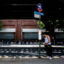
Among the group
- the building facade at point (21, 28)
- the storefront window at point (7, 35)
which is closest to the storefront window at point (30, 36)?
the building facade at point (21, 28)

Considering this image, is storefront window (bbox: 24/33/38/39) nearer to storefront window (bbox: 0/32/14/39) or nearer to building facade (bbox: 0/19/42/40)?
building facade (bbox: 0/19/42/40)

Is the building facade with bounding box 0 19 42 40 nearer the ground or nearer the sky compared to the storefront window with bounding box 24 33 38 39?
nearer the sky

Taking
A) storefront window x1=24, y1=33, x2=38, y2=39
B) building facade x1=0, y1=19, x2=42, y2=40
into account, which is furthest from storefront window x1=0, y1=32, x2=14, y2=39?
storefront window x1=24, y1=33, x2=38, y2=39

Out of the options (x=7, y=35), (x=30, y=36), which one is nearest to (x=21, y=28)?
(x=30, y=36)

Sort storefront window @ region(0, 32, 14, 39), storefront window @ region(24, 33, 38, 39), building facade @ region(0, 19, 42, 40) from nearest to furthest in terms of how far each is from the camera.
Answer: building facade @ region(0, 19, 42, 40)
storefront window @ region(24, 33, 38, 39)
storefront window @ region(0, 32, 14, 39)

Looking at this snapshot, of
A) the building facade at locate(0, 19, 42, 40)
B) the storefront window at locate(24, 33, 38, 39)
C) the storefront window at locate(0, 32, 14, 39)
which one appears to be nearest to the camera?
the building facade at locate(0, 19, 42, 40)

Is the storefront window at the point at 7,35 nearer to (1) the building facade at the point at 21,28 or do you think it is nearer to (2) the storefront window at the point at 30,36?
(1) the building facade at the point at 21,28

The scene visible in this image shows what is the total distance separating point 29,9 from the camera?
745cm

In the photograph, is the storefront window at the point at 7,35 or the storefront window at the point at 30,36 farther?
the storefront window at the point at 7,35

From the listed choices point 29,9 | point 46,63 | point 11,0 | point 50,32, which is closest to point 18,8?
point 29,9

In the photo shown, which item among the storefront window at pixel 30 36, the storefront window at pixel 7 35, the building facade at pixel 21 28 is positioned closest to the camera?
the building facade at pixel 21 28

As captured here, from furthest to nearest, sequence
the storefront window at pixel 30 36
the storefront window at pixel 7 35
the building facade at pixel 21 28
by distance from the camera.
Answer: the storefront window at pixel 7 35, the storefront window at pixel 30 36, the building facade at pixel 21 28

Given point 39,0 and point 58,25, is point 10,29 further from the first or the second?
point 39,0

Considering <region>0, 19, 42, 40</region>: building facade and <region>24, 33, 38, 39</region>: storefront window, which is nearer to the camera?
<region>0, 19, 42, 40</region>: building facade
